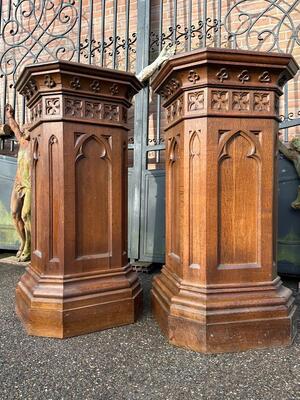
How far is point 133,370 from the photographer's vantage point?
1637 mm

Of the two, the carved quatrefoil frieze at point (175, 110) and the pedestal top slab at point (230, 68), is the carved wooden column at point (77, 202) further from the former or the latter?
the pedestal top slab at point (230, 68)

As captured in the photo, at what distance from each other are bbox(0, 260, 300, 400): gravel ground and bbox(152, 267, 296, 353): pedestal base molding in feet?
0.19

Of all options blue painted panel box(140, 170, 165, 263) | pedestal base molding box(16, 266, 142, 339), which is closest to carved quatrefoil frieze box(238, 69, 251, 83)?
pedestal base molding box(16, 266, 142, 339)

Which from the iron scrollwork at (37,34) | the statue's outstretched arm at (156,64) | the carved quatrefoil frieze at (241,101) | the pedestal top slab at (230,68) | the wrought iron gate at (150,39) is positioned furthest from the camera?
the iron scrollwork at (37,34)

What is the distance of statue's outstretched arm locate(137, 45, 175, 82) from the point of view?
3.77 metres

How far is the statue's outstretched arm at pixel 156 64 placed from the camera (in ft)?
12.4

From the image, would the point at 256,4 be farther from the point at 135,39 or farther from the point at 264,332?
the point at 264,332

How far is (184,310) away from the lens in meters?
1.88

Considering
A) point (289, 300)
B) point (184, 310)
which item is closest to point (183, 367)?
point (184, 310)

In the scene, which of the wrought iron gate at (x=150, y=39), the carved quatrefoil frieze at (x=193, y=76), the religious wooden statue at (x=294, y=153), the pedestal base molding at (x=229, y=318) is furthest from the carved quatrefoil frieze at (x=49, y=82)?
the religious wooden statue at (x=294, y=153)

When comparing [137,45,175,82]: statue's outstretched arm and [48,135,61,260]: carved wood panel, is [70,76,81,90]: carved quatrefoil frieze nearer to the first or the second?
[48,135,61,260]: carved wood panel

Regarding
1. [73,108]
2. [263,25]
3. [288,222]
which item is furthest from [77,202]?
[263,25]

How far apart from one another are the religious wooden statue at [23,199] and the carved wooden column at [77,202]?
1.66 m

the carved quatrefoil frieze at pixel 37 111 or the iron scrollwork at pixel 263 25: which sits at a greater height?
the iron scrollwork at pixel 263 25
